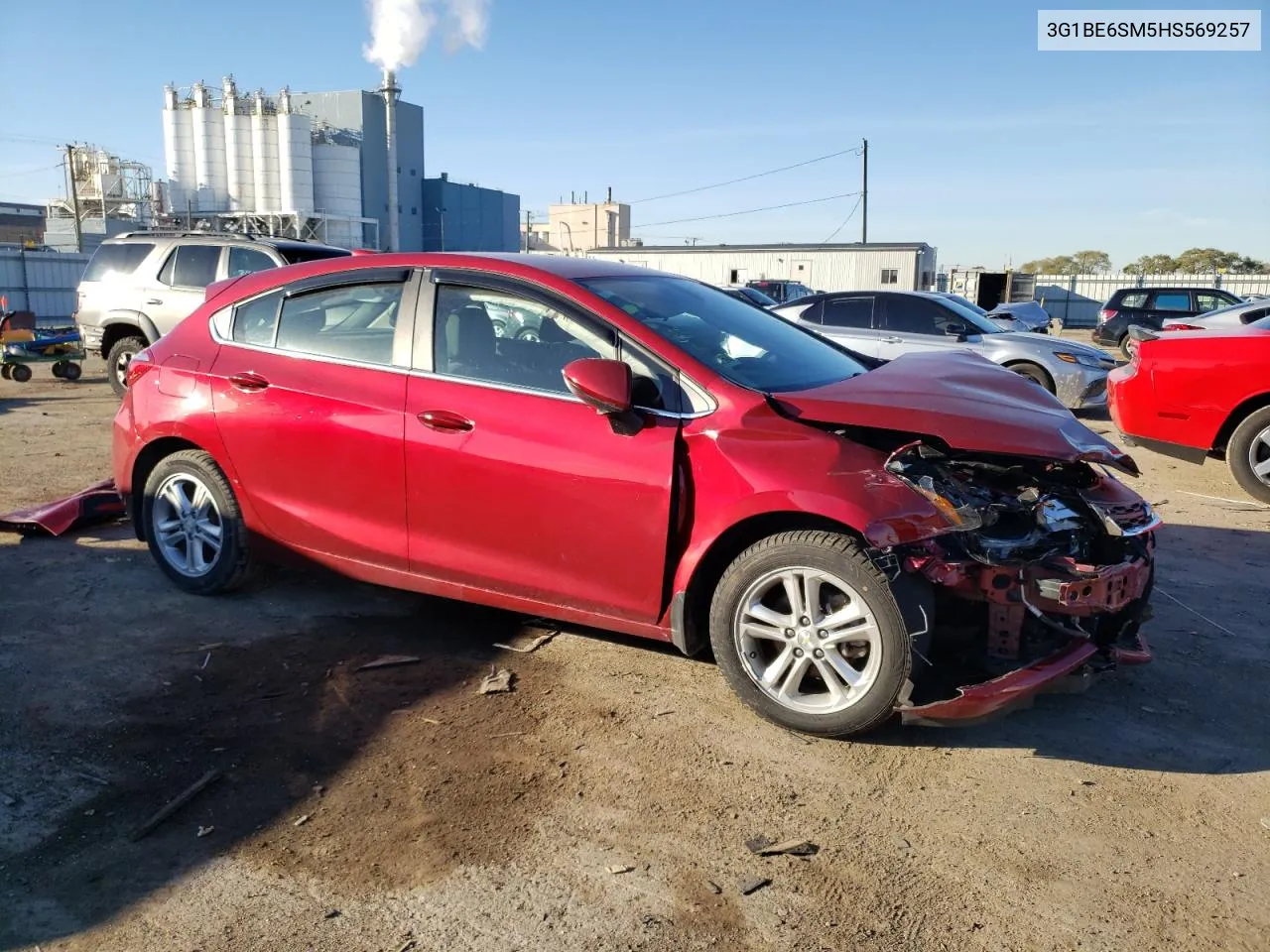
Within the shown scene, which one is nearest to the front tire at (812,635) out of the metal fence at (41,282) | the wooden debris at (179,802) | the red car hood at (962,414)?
the red car hood at (962,414)

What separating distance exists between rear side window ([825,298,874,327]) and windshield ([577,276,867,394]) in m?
7.89

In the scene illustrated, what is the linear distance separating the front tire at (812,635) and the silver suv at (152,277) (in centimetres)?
948

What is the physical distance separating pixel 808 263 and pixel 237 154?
100 ft

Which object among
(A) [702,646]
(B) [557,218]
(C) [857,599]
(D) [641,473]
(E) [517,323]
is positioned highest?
(B) [557,218]

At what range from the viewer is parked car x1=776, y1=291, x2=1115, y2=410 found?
39.7 ft

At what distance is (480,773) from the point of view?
335cm

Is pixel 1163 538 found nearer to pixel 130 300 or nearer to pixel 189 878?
pixel 189 878

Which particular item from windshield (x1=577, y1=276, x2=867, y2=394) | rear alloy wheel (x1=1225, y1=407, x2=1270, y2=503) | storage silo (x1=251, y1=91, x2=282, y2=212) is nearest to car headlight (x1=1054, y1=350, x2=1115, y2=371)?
rear alloy wheel (x1=1225, y1=407, x2=1270, y2=503)

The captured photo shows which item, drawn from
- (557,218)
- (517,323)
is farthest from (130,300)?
(557,218)

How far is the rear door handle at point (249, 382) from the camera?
15.1 ft

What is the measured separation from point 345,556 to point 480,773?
4.99 feet

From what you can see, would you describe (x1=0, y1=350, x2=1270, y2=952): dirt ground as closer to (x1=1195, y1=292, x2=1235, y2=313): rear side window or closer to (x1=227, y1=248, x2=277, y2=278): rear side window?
(x1=227, y1=248, x2=277, y2=278): rear side window

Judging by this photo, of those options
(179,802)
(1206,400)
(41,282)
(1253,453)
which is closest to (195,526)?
(179,802)

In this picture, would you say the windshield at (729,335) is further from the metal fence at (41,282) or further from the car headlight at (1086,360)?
the metal fence at (41,282)
